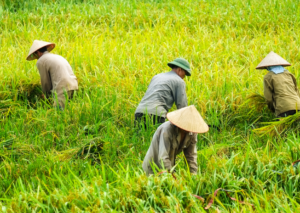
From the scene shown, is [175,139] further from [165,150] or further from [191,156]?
[191,156]

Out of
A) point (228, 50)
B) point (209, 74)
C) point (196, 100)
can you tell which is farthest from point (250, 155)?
point (228, 50)

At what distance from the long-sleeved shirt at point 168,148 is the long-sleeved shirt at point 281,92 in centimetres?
164

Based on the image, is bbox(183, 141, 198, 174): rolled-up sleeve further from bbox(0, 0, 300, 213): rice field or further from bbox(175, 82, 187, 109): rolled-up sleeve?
bbox(175, 82, 187, 109): rolled-up sleeve

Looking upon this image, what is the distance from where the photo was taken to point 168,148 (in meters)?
3.44

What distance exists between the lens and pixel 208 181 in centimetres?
335

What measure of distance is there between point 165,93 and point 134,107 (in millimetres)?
760

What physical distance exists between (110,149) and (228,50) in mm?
3368

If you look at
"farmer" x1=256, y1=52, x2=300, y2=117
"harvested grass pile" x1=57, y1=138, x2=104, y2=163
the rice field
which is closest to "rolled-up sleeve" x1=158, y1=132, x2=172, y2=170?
the rice field

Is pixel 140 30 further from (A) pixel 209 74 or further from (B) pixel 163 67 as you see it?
(A) pixel 209 74

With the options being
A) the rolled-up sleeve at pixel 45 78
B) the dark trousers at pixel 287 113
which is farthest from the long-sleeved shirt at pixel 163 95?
the rolled-up sleeve at pixel 45 78

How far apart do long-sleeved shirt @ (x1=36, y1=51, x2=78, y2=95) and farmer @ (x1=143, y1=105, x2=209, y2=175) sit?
7.20 ft

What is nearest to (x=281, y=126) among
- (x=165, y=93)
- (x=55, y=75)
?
(x=165, y=93)

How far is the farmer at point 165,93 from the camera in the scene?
15.2 ft

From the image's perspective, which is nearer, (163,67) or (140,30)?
(163,67)
